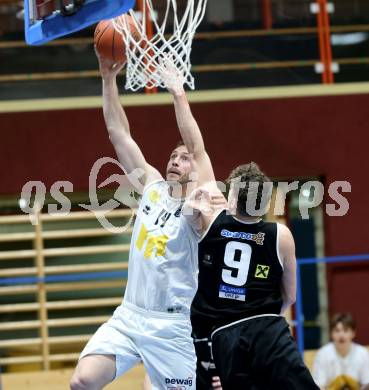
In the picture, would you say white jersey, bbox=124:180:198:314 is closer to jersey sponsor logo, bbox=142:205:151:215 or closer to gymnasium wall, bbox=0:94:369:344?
jersey sponsor logo, bbox=142:205:151:215

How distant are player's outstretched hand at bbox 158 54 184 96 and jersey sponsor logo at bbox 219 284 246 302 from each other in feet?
3.99

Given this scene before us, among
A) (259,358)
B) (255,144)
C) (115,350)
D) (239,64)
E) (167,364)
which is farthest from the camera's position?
(239,64)

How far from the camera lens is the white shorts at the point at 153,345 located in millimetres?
Result: 6289

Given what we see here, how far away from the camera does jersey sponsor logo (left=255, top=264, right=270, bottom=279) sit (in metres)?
6.02

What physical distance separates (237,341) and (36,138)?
556cm

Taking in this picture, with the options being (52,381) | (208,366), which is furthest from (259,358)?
(52,381)

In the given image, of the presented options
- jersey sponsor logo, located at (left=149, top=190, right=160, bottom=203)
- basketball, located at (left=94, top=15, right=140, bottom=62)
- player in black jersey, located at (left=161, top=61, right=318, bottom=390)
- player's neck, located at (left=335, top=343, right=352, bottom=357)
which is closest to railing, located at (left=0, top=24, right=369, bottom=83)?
player's neck, located at (left=335, top=343, right=352, bottom=357)

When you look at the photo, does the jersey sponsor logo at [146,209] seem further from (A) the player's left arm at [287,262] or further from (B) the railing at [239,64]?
(B) the railing at [239,64]

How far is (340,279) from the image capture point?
36.4ft

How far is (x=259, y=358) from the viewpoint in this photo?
5.96 metres

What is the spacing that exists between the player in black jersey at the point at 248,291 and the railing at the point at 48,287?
4789 millimetres

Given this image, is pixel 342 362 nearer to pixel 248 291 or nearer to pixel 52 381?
pixel 52 381

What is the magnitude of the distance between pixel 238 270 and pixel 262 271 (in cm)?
14

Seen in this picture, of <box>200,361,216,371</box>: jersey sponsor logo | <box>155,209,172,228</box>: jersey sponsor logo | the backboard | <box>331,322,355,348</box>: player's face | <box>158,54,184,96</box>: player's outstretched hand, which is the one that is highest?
the backboard
